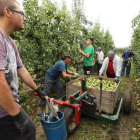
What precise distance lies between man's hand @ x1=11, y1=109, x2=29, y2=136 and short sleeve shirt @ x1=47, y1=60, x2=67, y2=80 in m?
2.23

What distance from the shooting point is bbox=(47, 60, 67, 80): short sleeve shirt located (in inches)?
130

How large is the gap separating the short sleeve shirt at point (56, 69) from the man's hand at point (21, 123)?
2.23 meters

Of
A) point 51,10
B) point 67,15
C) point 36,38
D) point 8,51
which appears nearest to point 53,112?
point 8,51

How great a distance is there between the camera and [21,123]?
109cm

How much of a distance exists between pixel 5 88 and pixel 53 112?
115 centimetres

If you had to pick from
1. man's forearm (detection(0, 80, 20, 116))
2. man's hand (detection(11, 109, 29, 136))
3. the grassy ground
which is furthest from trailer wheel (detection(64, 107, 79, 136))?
man's forearm (detection(0, 80, 20, 116))

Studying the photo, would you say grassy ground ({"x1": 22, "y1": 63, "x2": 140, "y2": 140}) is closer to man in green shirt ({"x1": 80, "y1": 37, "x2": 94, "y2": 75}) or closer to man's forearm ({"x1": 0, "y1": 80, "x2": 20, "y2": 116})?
man's forearm ({"x1": 0, "y1": 80, "x2": 20, "y2": 116})

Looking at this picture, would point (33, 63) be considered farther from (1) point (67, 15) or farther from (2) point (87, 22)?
(2) point (87, 22)

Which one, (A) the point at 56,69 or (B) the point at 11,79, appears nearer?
(B) the point at 11,79

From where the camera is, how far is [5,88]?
894mm

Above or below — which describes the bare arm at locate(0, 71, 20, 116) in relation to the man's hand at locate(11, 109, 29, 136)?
above

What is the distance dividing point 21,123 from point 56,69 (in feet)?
8.09

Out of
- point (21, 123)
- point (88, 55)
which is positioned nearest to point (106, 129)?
point (21, 123)

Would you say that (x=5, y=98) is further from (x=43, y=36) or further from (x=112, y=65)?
(x=112, y=65)
